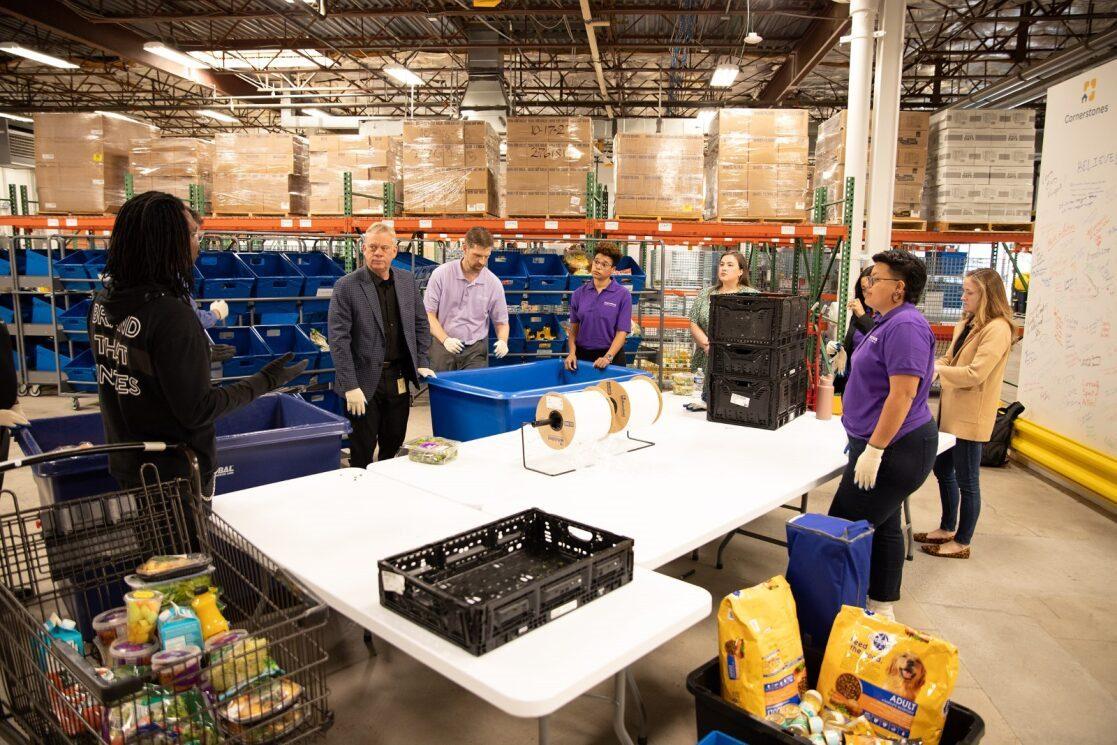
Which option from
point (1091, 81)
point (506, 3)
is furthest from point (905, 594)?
point (506, 3)

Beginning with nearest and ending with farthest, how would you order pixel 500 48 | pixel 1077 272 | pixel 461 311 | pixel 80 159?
pixel 461 311 → pixel 1077 272 → pixel 80 159 → pixel 500 48

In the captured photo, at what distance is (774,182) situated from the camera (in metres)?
7.69

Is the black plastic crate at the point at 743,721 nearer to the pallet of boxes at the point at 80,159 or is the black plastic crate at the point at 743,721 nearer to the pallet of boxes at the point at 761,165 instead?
the pallet of boxes at the point at 761,165

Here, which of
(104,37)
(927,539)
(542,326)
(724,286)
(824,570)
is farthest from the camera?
(104,37)

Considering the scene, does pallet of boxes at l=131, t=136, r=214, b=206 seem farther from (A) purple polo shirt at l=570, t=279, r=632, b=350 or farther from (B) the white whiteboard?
(B) the white whiteboard

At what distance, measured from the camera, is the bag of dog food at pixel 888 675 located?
194cm

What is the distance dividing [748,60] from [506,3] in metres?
4.85

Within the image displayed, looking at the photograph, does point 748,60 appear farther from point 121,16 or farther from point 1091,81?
point 121,16

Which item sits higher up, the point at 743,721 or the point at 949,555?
the point at 743,721

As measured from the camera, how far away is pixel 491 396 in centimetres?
360

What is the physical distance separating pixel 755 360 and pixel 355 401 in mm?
2054

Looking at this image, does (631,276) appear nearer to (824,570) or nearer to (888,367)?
(888,367)

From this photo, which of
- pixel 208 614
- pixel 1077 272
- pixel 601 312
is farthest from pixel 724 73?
pixel 208 614

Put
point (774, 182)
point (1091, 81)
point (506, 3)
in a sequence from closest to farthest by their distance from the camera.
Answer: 1. point (1091, 81)
2. point (774, 182)
3. point (506, 3)
